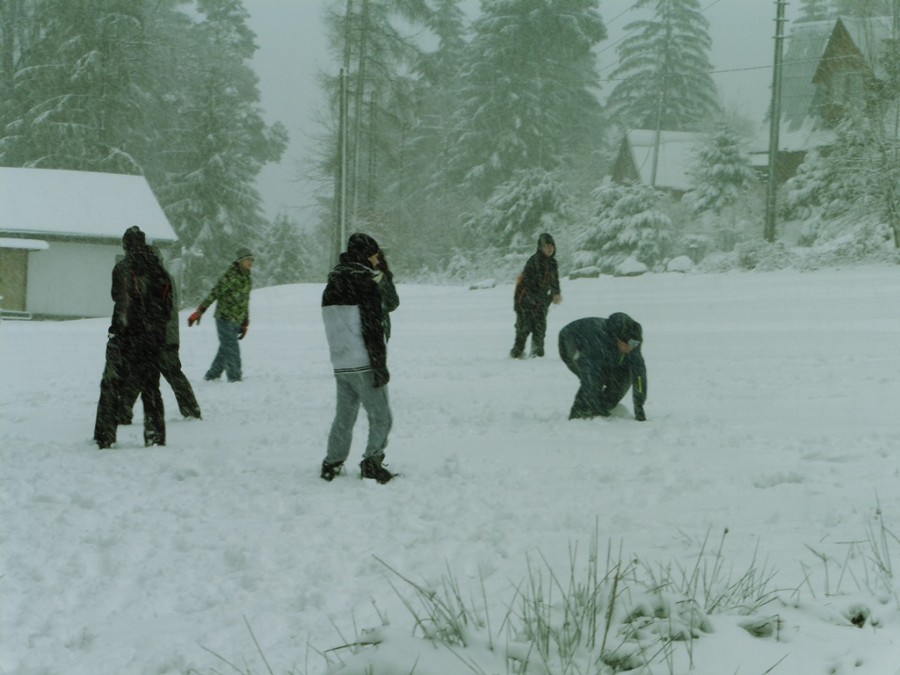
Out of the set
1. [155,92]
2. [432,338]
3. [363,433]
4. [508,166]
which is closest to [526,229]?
[508,166]

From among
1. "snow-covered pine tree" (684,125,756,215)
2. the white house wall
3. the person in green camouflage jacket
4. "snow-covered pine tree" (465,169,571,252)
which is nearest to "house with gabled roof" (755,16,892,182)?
"snow-covered pine tree" (684,125,756,215)

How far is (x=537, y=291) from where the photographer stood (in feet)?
44.5

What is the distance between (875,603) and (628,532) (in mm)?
1885

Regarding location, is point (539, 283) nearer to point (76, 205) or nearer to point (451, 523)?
point (451, 523)

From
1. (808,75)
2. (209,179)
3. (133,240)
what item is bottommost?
(133,240)

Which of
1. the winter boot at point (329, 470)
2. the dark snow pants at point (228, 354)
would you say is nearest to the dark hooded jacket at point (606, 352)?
the winter boot at point (329, 470)

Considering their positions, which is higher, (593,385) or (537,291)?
(537,291)

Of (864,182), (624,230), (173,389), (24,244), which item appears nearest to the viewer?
(173,389)

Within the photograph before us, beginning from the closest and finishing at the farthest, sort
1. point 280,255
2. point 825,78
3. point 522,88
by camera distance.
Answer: point 825,78 < point 522,88 < point 280,255

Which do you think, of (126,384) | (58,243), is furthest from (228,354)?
(58,243)

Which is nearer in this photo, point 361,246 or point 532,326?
point 361,246

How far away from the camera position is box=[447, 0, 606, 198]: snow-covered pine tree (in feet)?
113

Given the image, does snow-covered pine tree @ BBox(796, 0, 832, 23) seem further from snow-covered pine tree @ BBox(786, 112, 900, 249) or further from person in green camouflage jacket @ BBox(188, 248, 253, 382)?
person in green camouflage jacket @ BBox(188, 248, 253, 382)

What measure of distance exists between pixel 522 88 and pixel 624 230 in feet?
30.3
